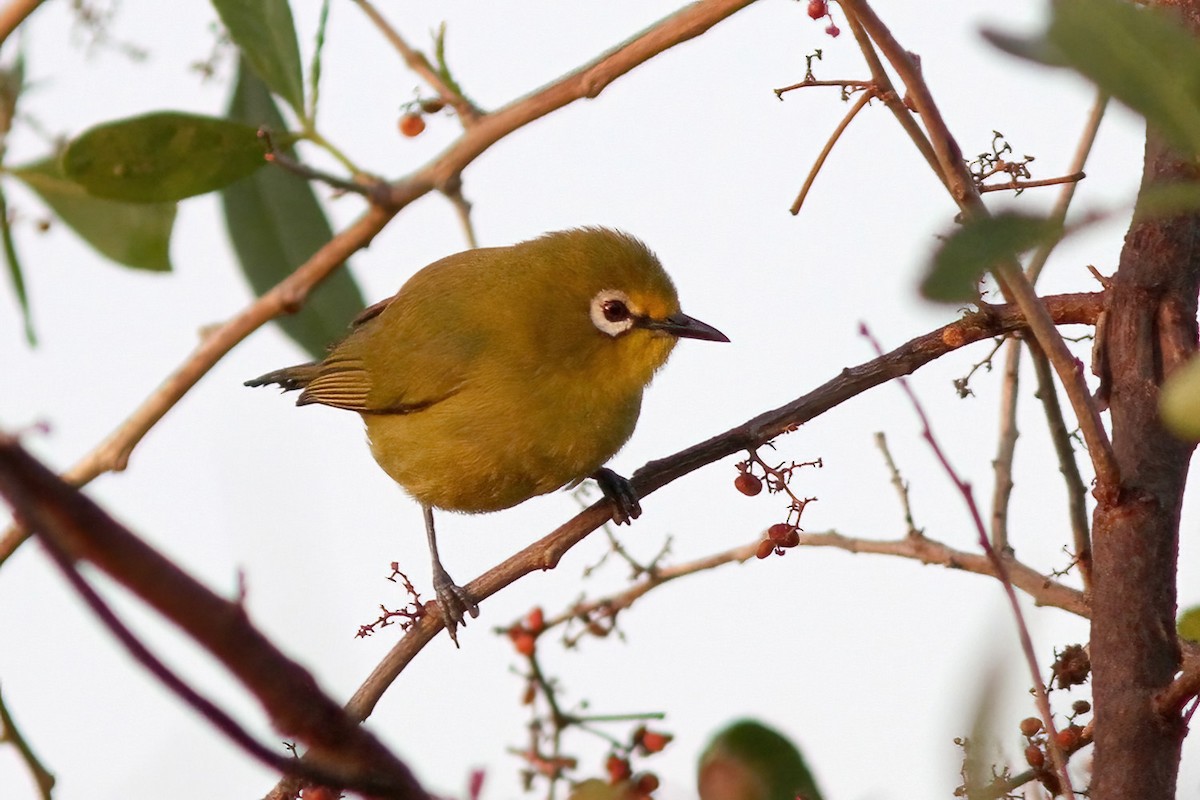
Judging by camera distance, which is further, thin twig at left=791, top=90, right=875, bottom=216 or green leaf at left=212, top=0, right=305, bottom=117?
green leaf at left=212, top=0, right=305, bottom=117

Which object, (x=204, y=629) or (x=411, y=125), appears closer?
(x=204, y=629)

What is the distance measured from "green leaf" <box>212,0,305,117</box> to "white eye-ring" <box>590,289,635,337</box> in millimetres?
1339

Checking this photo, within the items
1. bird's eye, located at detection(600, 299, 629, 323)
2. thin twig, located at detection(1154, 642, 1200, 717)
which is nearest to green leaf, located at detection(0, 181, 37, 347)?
bird's eye, located at detection(600, 299, 629, 323)

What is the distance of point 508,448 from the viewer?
3.51 metres

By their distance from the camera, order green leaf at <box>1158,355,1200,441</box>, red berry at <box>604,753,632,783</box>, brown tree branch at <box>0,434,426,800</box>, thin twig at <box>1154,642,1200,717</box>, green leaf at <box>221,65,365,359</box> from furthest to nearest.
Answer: green leaf at <box>221,65,365,359</box> → red berry at <box>604,753,632,783</box> → thin twig at <box>1154,642,1200,717</box> → green leaf at <box>1158,355,1200,441</box> → brown tree branch at <box>0,434,426,800</box>

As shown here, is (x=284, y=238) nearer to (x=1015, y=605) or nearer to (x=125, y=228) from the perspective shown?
(x=125, y=228)

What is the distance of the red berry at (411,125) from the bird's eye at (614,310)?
2.62ft

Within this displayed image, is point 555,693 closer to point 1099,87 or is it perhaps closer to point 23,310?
point 23,310

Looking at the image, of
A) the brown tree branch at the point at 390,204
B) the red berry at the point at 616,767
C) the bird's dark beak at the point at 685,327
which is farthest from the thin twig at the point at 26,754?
the bird's dark beak at the point at 685,327

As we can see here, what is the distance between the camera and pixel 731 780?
1.56 metres

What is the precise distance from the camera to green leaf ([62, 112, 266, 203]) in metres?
2.21

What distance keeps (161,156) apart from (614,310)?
1.56 m

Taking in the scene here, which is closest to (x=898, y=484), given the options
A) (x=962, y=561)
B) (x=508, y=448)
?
(x=962, y=561)

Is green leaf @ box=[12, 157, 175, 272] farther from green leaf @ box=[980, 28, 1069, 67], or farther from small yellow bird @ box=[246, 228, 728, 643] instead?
green leaf @ box=[980, 28, 1069, 67]
